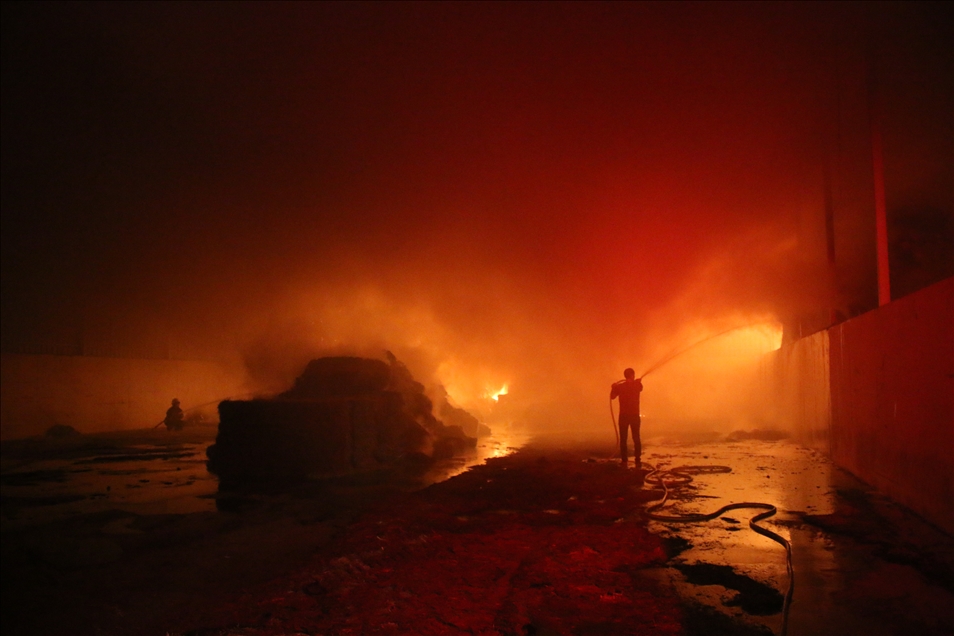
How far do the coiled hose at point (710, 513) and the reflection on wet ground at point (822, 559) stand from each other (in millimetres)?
65

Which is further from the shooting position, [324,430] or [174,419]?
[174,419]

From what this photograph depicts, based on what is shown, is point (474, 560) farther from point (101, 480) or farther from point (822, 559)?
point (101, 480)

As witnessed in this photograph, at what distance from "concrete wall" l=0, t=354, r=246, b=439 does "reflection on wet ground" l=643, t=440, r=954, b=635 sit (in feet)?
80.5

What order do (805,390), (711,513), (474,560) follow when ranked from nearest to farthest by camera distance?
(474,560) → (711,513) → (805,390)

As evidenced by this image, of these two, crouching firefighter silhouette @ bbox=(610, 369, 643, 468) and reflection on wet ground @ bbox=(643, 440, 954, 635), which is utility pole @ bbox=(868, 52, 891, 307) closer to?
reflection on wet ground @ bbox=(643, 440, 954, 635)

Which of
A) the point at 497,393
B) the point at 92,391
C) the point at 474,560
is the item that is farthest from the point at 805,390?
the point at 92,391

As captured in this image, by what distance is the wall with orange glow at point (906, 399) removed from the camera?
577 cm

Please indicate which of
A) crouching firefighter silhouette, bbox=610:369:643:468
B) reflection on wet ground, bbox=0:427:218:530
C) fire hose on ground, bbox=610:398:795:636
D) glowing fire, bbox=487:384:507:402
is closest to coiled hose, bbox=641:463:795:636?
fire hose on ground, bbox=610:398:795:636

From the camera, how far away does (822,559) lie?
5.09 metres

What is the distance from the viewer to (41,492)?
10.3m

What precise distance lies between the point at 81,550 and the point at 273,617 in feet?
11.1

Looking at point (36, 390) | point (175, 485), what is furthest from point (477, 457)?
point (36, 390)

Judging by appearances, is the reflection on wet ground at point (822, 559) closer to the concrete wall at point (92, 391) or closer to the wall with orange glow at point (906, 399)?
the wall with orange glow at point (906, 399)

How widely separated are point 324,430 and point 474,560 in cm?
659
